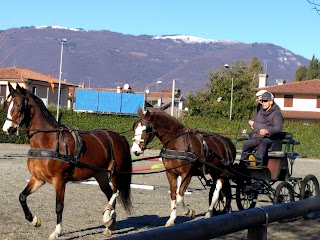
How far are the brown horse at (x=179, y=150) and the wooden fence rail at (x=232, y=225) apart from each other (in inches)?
228

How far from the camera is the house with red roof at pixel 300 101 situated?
78625 millimetres

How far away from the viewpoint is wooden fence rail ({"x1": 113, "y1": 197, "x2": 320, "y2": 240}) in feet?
12.3

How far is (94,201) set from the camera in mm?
14266

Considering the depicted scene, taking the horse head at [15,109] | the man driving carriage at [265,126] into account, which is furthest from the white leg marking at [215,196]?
the horse head at [15,109]

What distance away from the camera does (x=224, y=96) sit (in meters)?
76.2

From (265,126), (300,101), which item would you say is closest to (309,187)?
(265,126)

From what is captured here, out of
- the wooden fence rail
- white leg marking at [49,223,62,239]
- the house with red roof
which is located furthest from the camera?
the house with red roof

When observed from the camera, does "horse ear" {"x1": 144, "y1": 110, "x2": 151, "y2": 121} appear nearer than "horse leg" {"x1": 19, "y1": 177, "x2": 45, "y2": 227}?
No

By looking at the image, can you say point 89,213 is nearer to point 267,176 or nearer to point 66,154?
point 66,154

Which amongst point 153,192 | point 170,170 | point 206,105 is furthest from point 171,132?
point 206,105

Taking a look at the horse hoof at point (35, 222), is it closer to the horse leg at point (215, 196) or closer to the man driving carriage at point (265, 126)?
the horse leg at point (215, 196)

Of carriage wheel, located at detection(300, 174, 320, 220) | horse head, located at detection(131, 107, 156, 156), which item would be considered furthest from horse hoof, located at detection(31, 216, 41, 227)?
carriage wheel, located at detection(300, 174, 320, 220)

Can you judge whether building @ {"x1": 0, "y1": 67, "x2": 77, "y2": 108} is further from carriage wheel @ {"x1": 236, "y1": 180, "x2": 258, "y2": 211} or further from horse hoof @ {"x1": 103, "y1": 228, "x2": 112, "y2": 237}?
horse hoof @ {"x1": 103, "y1": 228, "x2": 112, "y2": 237}

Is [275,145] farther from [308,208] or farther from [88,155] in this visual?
[308,208]
